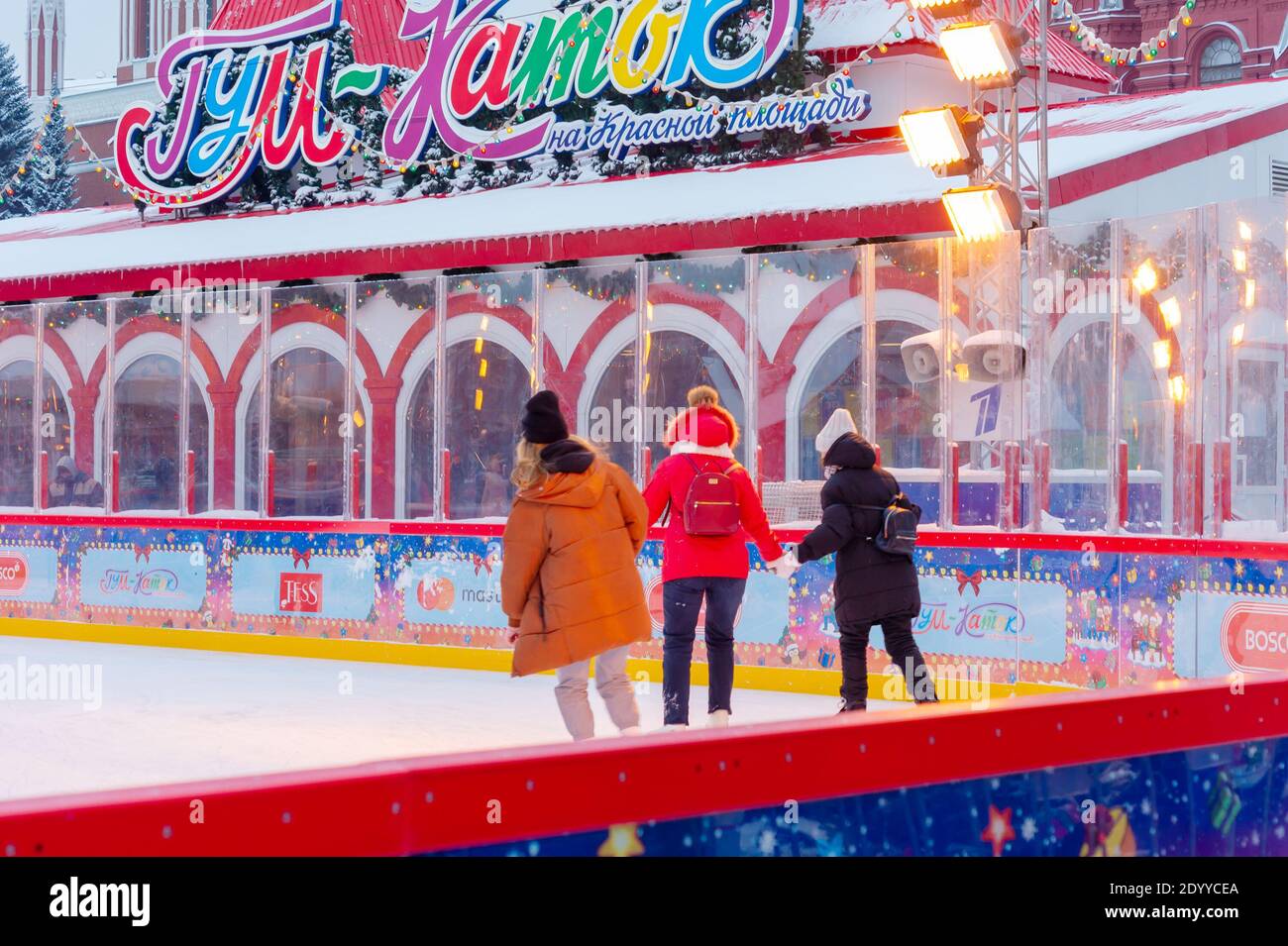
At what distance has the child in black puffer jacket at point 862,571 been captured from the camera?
24.8 feet

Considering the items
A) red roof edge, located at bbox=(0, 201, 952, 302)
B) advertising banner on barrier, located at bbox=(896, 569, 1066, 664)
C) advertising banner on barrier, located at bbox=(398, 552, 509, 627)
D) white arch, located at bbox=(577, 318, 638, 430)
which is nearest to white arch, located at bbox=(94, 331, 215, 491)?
red roof edge, located at bbox=(0, 201, 952, 302)

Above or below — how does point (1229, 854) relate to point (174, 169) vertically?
below

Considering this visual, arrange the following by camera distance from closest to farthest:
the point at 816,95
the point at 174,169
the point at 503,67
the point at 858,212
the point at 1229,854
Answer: the point at 1229,854 → the point at 858,212 → the point at 816,95 → the point at 503,67 → the point at 174,169

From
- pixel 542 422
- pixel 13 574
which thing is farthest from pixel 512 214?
pixel 542 422

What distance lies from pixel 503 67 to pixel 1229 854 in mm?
14434

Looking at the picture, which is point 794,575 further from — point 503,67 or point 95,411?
point 503,67

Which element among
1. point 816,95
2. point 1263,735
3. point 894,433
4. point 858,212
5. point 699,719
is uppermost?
point 816,95

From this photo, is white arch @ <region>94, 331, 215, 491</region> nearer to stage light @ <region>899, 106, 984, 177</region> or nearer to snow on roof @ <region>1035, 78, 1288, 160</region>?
stage light @ <region>899, 106, 984, 177</region>

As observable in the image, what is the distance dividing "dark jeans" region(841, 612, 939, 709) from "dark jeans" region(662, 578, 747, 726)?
1.70ft

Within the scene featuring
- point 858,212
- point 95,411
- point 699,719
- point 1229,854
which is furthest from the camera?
point 95,411

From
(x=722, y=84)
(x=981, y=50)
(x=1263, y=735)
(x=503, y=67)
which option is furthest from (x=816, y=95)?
(x=1263, y=735)

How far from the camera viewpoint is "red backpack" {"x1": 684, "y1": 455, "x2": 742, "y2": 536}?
736 cm

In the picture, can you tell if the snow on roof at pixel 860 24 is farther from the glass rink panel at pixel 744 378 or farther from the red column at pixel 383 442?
the red column at pixel 383 442

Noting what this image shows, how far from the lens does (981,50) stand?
404 inches
